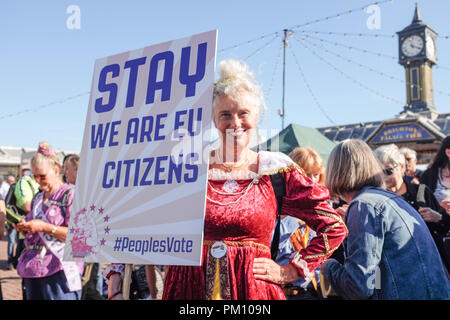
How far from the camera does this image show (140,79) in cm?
181

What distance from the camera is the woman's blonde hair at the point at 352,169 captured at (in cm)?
214

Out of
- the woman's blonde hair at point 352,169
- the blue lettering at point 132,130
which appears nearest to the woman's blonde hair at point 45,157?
Result: the blue lettering at point 132,130

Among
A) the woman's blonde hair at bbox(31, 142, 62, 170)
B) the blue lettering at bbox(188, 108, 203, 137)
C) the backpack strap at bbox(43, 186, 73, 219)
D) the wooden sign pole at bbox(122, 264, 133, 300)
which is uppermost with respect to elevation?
the woman's blonde hair at bbox(31, 142, 62, 170)

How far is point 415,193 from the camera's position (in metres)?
3.52

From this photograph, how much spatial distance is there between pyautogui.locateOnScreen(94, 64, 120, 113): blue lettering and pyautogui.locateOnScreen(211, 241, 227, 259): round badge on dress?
77 centimetres

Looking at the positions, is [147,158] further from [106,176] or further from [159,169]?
[106,176]

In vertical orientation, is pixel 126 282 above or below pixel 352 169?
below

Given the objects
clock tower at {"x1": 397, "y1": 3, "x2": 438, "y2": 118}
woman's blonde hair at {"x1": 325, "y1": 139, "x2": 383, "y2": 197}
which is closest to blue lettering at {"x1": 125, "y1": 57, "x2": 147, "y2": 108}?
woman's blonde hair at {"x1": 325, "y1": 139, "x2": 383, "y2": 197}

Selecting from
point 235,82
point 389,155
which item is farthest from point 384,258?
point 389,155

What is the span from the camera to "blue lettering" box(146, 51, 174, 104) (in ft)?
5.62

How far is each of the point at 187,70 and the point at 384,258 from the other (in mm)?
1261

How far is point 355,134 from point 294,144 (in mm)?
20076

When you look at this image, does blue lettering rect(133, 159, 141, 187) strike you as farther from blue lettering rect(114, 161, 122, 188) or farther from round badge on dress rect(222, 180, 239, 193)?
round badge on dress rect(222, 180, 239, 193)
